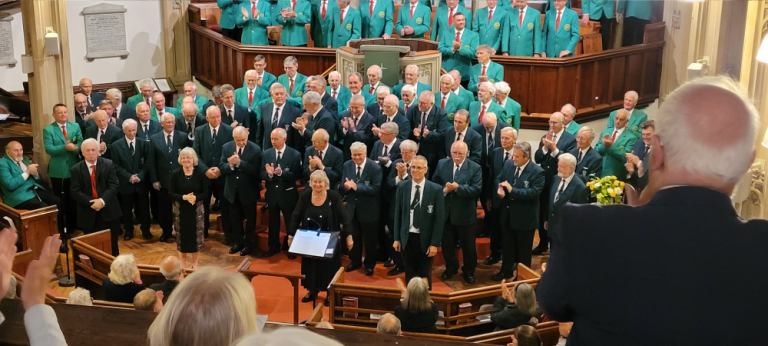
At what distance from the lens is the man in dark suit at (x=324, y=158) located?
25.1 feet

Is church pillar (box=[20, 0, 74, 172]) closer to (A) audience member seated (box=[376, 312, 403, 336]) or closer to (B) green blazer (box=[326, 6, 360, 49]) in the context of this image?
(B) green blazer (box=[326, 6, 360, 49])

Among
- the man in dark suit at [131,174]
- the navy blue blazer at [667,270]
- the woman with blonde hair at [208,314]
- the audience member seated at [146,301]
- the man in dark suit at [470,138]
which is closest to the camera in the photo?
the navy blue blazer at [667,270]

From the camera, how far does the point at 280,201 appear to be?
800cm

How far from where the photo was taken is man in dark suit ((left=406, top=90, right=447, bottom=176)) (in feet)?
26.8

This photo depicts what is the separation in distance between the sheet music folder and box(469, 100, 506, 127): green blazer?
8.54ft

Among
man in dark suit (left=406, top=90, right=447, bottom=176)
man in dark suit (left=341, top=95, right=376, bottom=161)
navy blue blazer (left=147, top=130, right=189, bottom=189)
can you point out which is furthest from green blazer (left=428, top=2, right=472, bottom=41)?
navy blue blazer (left=147, top=130, right=189, bottom=189)

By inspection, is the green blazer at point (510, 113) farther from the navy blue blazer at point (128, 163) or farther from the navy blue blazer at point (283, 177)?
the navy blue blazer at point (128, 163)

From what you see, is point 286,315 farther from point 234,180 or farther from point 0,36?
point 0,36

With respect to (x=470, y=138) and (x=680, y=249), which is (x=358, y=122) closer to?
(x=470, y=138)

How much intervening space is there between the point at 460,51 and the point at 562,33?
1389 mm

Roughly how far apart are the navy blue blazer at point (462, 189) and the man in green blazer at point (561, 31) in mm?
3701

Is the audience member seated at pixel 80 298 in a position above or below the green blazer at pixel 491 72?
below

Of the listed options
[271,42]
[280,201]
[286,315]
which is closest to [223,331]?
[286,315]

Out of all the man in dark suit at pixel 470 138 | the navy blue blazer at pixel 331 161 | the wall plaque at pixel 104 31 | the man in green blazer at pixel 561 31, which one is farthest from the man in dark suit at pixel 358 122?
the wall plaque at pixel 104 31
